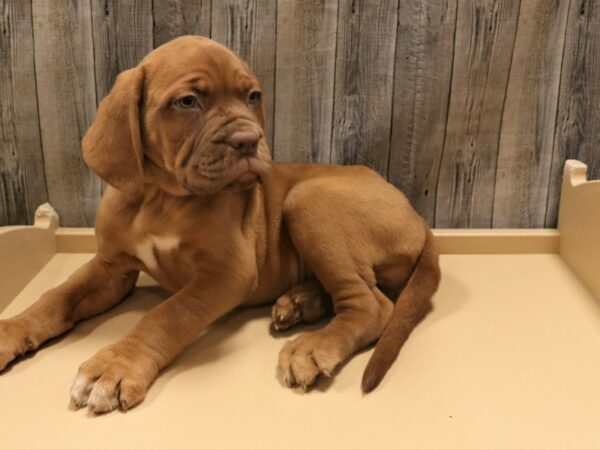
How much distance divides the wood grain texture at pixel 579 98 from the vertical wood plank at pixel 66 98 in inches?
68.7

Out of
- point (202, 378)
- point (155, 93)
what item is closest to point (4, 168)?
point (155, 93)

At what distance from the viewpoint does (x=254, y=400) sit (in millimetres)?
1659

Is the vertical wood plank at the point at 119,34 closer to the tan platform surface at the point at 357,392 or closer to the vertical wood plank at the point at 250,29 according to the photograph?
the vertical wood plank at the point at 250,29

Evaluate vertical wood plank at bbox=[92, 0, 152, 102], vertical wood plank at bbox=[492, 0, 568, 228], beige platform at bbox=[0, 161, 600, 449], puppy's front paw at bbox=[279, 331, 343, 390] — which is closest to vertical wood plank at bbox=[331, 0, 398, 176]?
vertical wood plank at bbox=[492, 0, 568, 228]

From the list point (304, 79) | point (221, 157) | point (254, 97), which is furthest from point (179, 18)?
point (221, 157)

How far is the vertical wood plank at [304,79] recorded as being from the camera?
2.36 m

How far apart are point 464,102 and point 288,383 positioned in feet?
4.37

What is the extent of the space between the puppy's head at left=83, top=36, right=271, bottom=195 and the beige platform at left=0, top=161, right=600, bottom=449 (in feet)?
1.66

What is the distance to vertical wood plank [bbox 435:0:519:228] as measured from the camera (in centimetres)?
239

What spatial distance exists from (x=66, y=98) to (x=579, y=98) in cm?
191

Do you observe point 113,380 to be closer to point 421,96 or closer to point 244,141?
point 244,141

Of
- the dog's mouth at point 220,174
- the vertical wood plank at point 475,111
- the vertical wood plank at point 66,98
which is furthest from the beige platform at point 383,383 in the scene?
the dog's mouth at point 220,174

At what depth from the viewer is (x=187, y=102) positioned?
172cm

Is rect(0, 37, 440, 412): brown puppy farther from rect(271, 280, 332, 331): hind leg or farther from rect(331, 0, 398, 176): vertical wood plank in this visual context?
rect(331, 0, 398, 176): vertical wood plank
